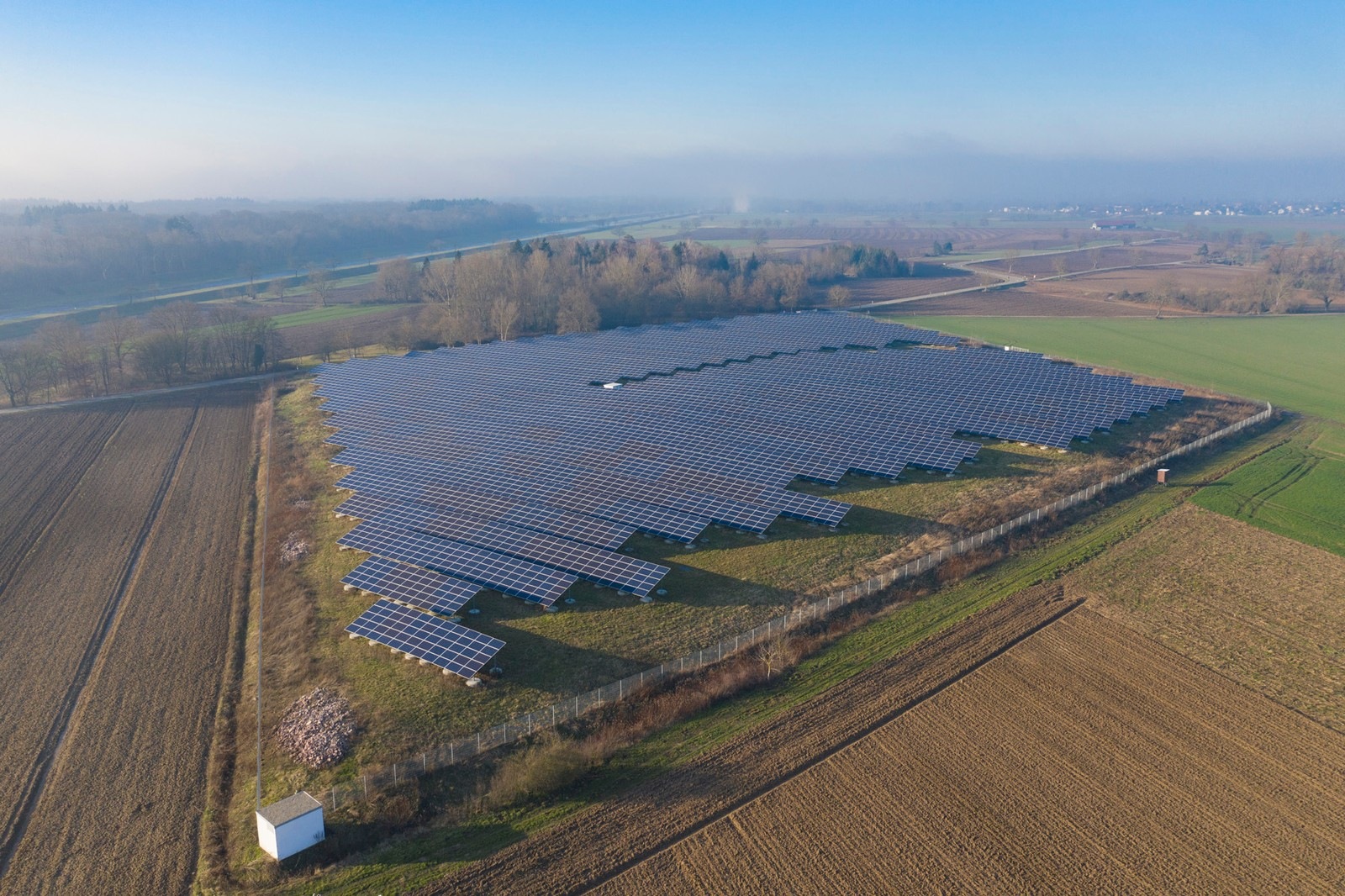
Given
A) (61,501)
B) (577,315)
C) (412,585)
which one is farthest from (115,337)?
(412,585)

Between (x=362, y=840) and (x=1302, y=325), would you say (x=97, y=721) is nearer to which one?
(x=362, y=840)

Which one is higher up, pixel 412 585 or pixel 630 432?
pixel 630 432

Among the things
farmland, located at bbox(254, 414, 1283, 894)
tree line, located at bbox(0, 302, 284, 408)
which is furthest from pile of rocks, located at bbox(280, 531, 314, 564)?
tree line, located at bbox(0, 302, 284, 408)

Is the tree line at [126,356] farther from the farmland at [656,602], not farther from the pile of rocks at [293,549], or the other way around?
the pile of rocks at [293,549]

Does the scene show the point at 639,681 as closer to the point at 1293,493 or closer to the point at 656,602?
the point at 656,602

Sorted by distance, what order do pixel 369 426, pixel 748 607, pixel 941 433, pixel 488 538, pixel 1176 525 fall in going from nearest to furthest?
pixel 748 607
pixel 488 538
pixel 1176 525
pixel 941 433
pixel 369 426

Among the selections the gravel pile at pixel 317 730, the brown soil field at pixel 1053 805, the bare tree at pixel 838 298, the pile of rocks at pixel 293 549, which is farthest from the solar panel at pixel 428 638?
the bare tree at pixel 838 298

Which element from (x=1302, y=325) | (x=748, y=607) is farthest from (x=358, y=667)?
(x=1302, y=325)
